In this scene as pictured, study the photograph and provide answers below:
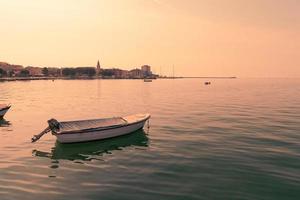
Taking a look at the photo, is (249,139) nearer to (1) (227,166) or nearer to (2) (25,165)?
(1) (227,166)

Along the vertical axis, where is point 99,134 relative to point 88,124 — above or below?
below

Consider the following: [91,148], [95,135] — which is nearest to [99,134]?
[95,135]

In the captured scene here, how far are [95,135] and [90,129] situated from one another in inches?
34.2

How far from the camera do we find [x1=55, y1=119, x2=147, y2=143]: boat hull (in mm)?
24625

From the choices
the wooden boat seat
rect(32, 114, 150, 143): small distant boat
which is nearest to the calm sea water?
rect(32, 114, 150, 143): small distant boat

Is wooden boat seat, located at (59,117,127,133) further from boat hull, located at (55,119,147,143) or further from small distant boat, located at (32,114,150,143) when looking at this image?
boat hull, located at (55,119,147,143)

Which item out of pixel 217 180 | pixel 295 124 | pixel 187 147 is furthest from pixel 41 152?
pixel 295 124

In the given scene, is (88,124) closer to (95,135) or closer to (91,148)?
(95,135)

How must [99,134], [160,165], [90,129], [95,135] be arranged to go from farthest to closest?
[99,134] < [95,135] < [90,129] < [160,165]

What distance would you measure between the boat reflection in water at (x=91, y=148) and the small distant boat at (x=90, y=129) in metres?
0.49

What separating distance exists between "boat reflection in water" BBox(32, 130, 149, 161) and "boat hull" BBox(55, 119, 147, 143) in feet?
1.19

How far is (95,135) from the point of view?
85.3ft

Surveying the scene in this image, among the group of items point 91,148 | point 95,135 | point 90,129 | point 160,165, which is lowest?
point 91,148

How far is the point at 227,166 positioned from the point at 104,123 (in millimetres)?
13736
